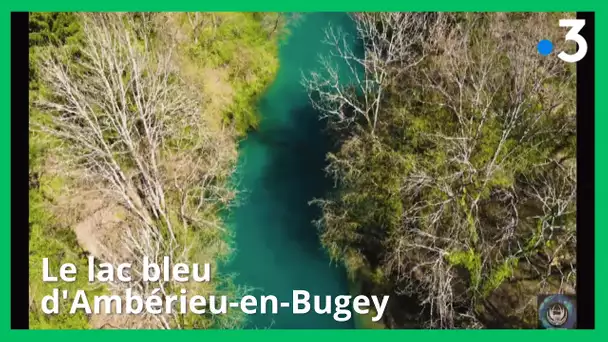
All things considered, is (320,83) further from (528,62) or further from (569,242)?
(569,242)

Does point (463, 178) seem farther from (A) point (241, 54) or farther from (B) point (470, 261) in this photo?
(A) point (241, 54)

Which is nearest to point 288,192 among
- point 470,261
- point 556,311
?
point 470,261

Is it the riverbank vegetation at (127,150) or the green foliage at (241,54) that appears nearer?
the riverbank vegetation at (127,150)

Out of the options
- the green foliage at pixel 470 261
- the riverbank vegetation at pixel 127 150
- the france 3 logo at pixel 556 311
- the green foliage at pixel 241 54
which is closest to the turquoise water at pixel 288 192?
the green foliage at pixel 241 54

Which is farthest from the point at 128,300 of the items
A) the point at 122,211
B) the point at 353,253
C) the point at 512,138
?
the point at 512,138

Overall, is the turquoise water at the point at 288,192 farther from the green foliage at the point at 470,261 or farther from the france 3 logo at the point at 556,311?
the france 3 logo at the point at 556,311

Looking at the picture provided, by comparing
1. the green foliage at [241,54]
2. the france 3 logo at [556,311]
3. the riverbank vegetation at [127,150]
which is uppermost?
the green foliage at [241,54]
